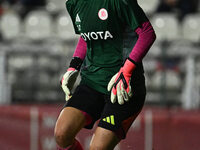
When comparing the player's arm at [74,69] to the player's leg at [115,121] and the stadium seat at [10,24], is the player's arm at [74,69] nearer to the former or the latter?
the player's leg at [115,121]

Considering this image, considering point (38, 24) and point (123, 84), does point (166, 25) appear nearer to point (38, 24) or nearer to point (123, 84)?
point (38, 24)

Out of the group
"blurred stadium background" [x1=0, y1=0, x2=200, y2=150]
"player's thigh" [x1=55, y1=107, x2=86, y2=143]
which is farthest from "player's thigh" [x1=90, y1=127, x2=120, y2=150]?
"blurred stadium background" [x1=0, y1=0, x2=200, y2=150]

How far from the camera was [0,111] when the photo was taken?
616 cm

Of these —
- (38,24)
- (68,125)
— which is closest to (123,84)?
(68,125)

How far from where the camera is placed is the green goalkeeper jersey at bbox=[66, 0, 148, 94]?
3.09m

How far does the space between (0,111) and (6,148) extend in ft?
1.65

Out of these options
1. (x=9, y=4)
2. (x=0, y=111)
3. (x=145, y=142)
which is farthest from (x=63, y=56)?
(x=9, y=4)

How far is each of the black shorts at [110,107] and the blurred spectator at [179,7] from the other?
16.7 ft

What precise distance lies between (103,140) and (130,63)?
1.78 ft

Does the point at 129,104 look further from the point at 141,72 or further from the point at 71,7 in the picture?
the point at 71,7

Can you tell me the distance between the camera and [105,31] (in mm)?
3184

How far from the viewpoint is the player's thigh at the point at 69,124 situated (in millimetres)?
3229

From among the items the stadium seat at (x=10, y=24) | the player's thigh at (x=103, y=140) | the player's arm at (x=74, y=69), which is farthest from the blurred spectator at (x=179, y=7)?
the player's thigh at (x=103, y=140)

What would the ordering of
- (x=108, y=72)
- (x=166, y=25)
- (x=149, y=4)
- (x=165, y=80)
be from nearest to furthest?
(x=108, y=72) → (x=165, y=80) → (x=166, y=25) → (x=149, y=4)
